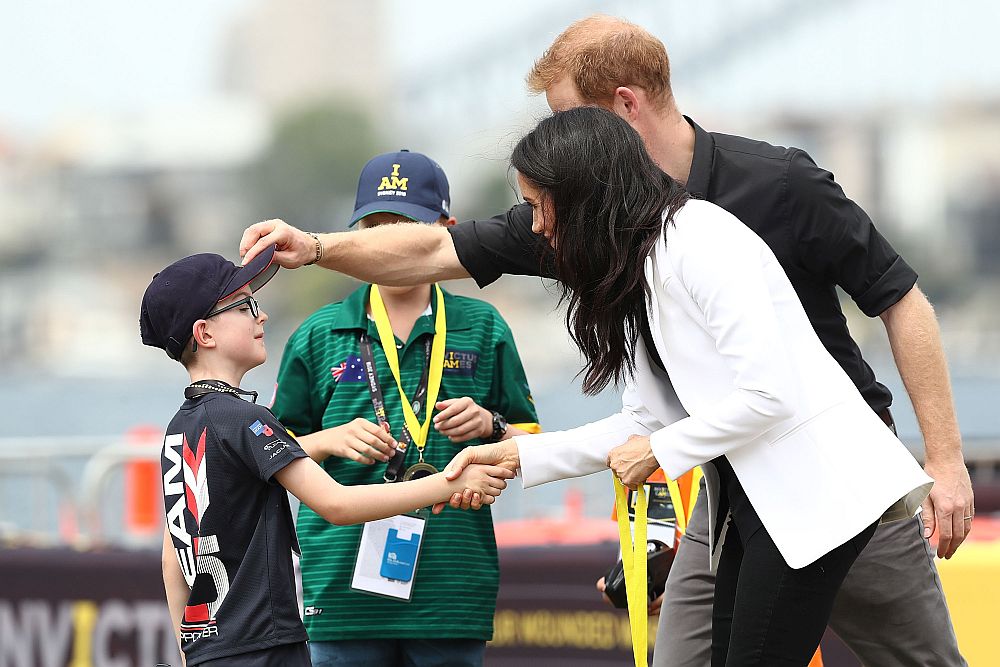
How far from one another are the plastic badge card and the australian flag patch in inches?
16.3

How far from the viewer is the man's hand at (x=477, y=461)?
3.23 meters

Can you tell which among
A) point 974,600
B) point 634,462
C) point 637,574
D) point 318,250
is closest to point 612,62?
point 318,250

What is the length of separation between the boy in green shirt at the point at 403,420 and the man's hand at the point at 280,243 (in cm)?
50

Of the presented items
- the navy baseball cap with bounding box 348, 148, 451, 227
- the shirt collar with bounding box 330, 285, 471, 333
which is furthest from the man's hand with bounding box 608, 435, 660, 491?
Result: the navy baseball cap with bounding box 348, 148, 451, 227

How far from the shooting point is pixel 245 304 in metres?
3.17

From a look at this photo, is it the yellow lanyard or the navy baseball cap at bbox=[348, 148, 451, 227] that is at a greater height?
the navy baseball cap at bbox=[348, 148, 451, 227]

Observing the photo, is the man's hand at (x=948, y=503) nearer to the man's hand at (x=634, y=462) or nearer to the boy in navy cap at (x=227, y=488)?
the man's hand at (x=634, y=462)

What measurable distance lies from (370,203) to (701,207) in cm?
146

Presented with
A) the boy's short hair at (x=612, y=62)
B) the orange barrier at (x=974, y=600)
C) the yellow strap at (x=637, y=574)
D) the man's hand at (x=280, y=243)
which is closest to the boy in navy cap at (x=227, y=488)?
the man's hand at (x=280, y=243)

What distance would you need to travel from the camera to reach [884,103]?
4262 inches

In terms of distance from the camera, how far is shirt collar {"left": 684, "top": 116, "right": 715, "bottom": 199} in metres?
3.25

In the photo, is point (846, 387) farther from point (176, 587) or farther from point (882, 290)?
point (176, 587)

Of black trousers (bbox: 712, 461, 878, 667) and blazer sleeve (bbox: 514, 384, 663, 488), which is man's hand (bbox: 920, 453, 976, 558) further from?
blazer sleeve (bbox: 514, 384, 663, 488)

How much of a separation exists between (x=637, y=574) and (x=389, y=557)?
3.10ft
